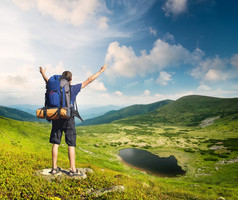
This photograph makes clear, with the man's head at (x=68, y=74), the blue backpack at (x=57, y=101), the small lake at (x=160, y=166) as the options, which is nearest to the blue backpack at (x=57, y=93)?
the blue backpack at (x=57, y=101)

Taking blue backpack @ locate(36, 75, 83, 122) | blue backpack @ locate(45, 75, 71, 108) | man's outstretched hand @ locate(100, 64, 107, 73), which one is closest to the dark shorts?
blue backpack @ locate(36, 75, 83, 122)

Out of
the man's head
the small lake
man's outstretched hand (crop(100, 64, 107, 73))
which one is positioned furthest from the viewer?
the small lake

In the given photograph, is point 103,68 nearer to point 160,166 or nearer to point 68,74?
point 68,74

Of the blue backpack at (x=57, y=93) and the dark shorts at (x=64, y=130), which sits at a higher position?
the blue backpack at (x=57, y=93)

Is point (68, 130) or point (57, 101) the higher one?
point (57, 101)

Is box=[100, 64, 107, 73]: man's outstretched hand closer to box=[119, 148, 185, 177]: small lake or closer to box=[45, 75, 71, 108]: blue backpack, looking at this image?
box=[45, 75, 71, 108]: blue backpack

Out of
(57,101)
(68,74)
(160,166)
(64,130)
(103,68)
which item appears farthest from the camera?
(160,166)

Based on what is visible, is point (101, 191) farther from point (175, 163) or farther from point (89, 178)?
point (175, 163)

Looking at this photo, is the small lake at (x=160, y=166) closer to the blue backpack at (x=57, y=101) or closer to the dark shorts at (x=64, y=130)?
the dark shorts at (x=64, y=130)

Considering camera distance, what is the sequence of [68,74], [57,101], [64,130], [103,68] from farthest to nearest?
[103,68], [68,74], [64,130], [57,101]

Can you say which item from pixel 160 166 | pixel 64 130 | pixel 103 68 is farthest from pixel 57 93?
pixel 160 166

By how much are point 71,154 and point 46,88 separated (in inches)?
145

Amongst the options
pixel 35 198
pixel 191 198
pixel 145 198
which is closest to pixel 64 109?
pixel 35 198

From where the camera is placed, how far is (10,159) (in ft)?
26.7
